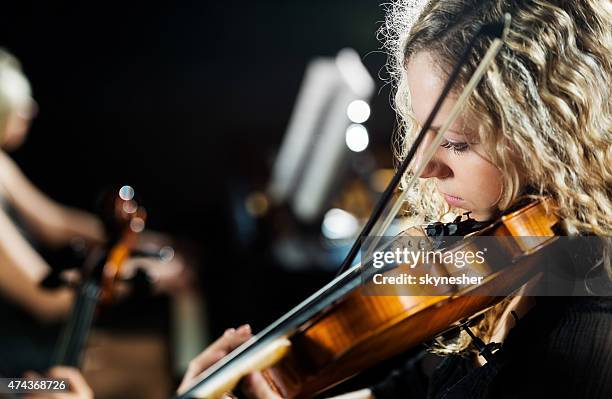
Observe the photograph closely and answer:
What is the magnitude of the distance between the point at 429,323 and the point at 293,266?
5.85 feet

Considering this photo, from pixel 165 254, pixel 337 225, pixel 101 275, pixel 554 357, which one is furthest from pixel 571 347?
pixel 337 225

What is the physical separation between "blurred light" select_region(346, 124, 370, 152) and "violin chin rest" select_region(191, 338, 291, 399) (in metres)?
1.58

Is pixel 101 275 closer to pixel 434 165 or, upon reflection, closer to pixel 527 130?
pixel 434 165

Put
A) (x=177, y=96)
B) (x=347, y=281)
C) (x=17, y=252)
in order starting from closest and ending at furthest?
(x=347, y=281) < (x=17, y=252) < (x=177, y=96)

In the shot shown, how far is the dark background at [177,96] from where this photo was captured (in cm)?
304

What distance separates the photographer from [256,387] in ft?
2.44

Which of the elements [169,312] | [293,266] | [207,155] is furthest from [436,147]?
[207,155]

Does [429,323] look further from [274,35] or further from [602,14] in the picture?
[274,35]

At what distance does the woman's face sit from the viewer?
0.87m

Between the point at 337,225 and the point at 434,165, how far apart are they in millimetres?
1889

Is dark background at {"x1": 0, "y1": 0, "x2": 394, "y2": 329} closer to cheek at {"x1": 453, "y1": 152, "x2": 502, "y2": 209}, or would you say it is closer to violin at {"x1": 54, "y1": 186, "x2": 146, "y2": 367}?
violin at {"x1": 54, "y1": 186, "x2": 146, "y2": 367}

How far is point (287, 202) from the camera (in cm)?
287

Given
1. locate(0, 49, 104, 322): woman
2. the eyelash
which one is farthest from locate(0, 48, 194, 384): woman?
the eyelash

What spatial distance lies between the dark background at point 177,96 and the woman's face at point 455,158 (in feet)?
5.74
